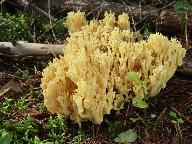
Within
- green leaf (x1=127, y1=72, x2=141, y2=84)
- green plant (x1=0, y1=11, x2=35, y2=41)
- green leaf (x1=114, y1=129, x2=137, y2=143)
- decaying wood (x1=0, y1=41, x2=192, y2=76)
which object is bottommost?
green leaf (x1=114, y1=129, x2=137, y2=143)

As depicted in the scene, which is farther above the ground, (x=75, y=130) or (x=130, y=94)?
(x=130, y=94)

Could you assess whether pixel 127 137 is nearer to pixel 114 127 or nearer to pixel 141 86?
pixel 114 127

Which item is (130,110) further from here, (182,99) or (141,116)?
Result: (182,99)

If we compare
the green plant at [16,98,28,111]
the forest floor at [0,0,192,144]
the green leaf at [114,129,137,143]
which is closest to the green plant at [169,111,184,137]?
the forest floor at [0,0,192,144]

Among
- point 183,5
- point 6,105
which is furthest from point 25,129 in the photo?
point 183,5

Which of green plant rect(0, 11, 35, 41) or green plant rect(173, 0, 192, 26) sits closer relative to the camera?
green plant rect(173, 0, 192, 26)

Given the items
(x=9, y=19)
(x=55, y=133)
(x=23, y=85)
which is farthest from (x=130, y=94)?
(x=9, y=19)

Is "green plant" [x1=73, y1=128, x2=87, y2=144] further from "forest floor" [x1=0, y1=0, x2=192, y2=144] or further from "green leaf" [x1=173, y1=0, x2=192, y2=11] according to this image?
"green leaf" [x1=173, y1=0, x2=192, y2=11]
